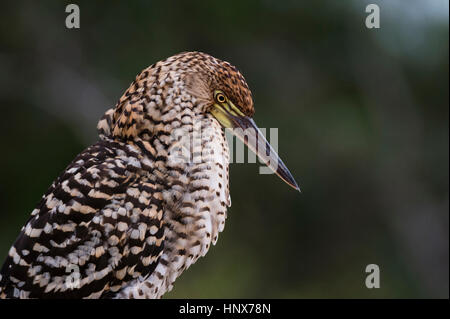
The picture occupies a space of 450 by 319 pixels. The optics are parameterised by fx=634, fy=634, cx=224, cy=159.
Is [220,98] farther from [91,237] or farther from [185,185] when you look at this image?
[91,237]

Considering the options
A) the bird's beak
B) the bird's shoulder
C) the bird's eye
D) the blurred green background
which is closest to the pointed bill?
the bird's beak

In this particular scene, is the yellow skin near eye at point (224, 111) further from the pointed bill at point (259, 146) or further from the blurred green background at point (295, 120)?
the blurred green background at point (295, 120)

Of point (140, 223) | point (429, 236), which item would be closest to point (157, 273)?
point (140, 223)

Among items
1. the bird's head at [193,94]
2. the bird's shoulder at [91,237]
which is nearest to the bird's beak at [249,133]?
the bird's head at [193,94]

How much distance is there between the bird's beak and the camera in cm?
227

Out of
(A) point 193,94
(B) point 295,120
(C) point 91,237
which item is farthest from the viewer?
(B) point 295,120

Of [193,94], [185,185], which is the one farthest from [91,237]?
[193,94]

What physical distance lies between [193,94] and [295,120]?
232 inches

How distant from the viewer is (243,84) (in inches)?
Answer: 89.4

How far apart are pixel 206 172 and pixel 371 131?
6251mm

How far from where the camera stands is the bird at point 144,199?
2088 mm

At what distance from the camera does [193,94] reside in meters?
2.20

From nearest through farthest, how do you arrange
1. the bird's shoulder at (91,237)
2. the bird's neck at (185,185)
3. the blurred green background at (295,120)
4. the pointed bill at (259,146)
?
the bird's shoulder at (91,237)
the bird's neck at (185,185)
the pointed bill at (259,146)
the blurred green background at (295,120)

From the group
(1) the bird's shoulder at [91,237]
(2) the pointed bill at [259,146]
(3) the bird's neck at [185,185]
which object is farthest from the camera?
(2) the pointed bill at [259,146]
